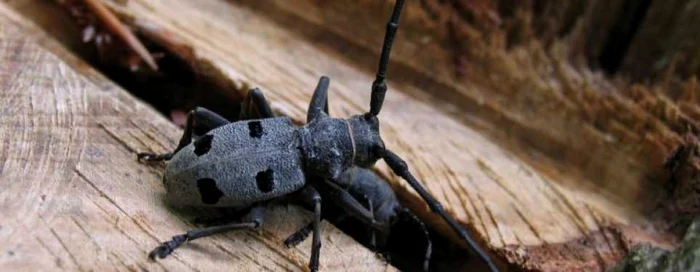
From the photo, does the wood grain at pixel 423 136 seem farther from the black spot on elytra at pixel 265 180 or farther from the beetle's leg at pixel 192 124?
the black spot on elytra at pixel 265 180

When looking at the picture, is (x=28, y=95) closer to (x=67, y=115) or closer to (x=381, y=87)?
(x=67, y=115)

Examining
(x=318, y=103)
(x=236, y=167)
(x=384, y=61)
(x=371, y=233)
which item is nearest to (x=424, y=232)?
(x=371, y=233)

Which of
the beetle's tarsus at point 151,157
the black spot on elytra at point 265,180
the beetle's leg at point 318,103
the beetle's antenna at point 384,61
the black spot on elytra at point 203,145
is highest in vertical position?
the beetle's antenna at point 384,61

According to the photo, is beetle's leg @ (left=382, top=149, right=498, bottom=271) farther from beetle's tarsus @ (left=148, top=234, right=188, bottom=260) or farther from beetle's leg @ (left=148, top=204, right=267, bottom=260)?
beetle's tarsus @ (left=148, top=234, right=188, bottom=260)

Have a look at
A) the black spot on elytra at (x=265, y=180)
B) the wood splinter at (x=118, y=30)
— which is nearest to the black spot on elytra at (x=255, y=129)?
the black spot on elytra at (x=265, y=180)

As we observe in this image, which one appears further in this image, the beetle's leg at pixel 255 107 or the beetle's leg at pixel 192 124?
the beetle's leg at pixel 255 107

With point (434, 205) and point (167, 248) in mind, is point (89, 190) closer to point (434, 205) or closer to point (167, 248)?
point (167, 248)

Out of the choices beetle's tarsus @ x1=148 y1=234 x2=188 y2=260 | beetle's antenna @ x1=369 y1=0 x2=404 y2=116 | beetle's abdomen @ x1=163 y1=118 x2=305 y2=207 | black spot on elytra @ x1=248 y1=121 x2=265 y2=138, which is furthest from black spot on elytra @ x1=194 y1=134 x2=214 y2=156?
beetle's antenna @ x1=369 y1=0 x2=404 y2=116
